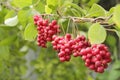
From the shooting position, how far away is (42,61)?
2705mm

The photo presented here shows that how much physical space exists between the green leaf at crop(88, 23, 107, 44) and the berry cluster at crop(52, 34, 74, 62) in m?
0.08

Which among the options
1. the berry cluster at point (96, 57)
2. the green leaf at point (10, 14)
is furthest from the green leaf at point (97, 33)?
the green leaf at point (10, 14)

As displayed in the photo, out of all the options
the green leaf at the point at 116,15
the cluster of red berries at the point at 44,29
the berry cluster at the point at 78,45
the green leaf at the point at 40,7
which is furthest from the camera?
the green leaf at the point at 40,7

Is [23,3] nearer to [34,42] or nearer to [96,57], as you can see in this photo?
[96,57]

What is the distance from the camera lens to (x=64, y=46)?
1030mm

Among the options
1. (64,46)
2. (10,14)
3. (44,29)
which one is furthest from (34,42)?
(64,46)

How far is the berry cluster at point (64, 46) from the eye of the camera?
1.03 meters

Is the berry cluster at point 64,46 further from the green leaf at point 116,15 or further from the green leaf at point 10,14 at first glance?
the green leaf at point 10,14

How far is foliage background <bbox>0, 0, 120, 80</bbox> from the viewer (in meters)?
1.22

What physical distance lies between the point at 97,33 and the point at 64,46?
0.36ft

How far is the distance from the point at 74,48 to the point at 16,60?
156 centimetres

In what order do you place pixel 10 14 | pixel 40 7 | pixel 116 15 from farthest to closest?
1. pixel 10 14
2. pixel 40 7
3. pixel 116 15

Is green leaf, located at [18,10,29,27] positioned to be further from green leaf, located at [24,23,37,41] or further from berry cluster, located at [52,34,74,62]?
berry cluster, located at [52,34,74,62]

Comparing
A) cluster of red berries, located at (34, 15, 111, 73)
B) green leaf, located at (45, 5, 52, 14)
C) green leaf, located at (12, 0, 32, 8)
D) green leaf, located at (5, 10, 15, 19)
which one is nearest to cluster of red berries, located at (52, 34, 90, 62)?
cluster of red berries, located at (34, 15, 111, 73)
